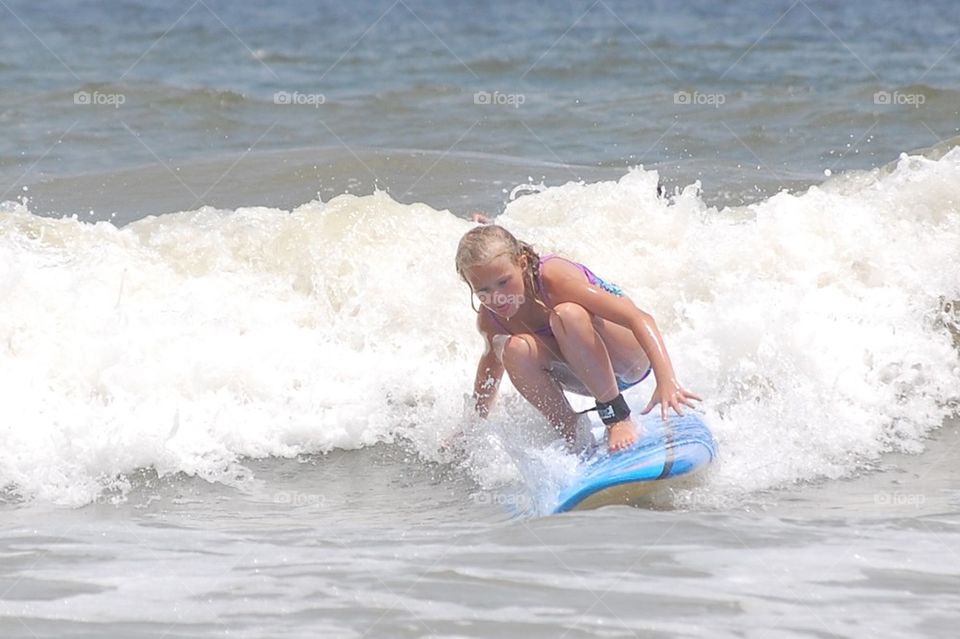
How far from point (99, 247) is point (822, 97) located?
748cm

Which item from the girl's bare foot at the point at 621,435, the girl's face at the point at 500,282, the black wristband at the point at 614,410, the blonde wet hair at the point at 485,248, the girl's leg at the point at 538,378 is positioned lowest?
the girl's bare foot at the point at 621,435

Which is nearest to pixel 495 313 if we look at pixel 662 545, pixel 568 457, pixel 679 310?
pixel 568 457

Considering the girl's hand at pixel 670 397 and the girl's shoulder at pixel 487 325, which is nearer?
the girl's hand at pixel 670 397

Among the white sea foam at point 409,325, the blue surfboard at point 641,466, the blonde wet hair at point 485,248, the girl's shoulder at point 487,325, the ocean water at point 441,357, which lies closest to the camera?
the ocean water at point 441,357

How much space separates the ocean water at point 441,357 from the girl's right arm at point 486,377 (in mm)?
130

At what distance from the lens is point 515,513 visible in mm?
4641

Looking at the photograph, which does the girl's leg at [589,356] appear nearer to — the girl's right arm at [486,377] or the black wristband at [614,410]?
the black wristband at [614,410]

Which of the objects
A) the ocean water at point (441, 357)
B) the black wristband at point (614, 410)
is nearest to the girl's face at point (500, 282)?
the black wristband at point (614, 410)

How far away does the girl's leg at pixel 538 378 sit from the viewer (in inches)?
192

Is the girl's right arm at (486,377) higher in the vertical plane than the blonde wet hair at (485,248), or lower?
lower

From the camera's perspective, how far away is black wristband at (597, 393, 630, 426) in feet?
16.0

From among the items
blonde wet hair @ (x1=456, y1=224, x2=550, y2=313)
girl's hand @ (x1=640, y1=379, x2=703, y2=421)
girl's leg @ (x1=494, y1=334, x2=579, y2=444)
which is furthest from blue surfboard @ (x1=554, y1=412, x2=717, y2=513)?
blonde wet hair @ (x1=456, y1=224, x2=550, y2=313)

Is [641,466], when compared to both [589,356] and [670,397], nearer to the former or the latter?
[670,397]

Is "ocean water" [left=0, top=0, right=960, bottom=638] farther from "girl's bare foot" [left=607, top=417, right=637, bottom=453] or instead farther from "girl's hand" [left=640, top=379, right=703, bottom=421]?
"girl's hand" [left=640, top=379, right=703, bottom=421]
